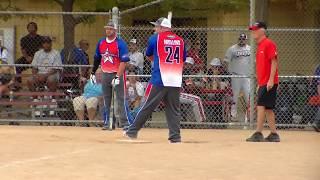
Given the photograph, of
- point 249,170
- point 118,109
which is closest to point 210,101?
point 118,109

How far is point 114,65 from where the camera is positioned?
538 inches

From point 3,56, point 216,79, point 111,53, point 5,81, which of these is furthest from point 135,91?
point 3,56

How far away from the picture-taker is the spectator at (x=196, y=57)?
619 inches

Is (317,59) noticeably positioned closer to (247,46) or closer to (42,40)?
(247,46)

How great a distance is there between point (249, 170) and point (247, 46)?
8.12 meters

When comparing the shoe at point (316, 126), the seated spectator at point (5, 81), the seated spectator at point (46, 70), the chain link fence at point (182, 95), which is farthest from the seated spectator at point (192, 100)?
the seated spectator at point (5, 81)

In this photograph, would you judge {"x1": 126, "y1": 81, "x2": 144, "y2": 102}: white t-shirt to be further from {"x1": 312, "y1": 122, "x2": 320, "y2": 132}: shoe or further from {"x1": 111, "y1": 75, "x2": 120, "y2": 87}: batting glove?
{"x1": 312, "y1": 122, "x2": 320, "y2": 132}: shoe

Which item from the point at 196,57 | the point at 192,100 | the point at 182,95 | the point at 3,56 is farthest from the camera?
the point at 3,56

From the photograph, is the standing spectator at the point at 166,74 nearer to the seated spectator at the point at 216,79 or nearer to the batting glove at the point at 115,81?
the batting glove at the point at 115,81

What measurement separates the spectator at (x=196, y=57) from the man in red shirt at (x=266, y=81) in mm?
3854

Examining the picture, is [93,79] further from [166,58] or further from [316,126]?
[316,126]

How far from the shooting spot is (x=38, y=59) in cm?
1634

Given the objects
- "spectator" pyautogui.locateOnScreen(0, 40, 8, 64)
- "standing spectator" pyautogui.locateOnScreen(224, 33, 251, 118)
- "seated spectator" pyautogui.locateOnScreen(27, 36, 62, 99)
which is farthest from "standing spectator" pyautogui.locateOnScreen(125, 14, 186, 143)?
"spectator" pyautogui.locateOnScreen(0, 40, 8, 64)

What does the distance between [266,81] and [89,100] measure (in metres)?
4.84
